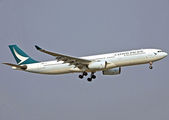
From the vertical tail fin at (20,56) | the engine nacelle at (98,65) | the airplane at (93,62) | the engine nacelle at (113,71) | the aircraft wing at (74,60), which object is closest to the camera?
the aircraft wing at (74,60)

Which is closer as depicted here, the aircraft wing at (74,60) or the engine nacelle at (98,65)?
the aircraft wing at (74,60)

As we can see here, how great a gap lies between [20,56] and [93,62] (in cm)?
1492

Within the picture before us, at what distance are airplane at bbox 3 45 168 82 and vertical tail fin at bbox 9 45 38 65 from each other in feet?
2.17

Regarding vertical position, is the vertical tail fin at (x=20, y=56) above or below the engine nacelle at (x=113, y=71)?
above

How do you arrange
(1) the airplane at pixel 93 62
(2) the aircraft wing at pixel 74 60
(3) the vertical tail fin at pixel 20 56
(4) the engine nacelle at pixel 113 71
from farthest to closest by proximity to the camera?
(3) the vertical tail fin at pixel 20 56 < (4) the engine nacelle at pixel 113 71 < (1) the airplane at pixel 93 62 < (2) the aircraft wing at pixel 74 60

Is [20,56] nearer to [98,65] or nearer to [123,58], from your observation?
[98,65]

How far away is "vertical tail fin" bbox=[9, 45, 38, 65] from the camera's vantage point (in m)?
58.0

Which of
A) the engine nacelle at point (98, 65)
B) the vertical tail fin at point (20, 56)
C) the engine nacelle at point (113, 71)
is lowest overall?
the engine nacelle at point (113, 71)

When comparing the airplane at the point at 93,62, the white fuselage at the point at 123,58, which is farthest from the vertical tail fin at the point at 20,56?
the white fuselage at the point at 123,58

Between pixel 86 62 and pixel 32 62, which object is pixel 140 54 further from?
pixel 32 62

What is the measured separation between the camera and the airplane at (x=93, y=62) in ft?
172

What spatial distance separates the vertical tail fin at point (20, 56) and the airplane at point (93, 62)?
2.17ft

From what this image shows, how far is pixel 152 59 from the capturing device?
2084 inches

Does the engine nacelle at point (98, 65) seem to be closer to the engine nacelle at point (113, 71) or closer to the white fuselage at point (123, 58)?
the white fuselage at point (123, 58)
